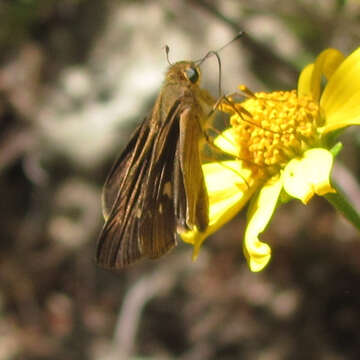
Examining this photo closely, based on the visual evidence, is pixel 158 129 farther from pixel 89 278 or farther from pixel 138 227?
pixel 89 278

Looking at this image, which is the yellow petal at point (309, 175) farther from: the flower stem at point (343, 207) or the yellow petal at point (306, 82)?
the yellow petal at point (306, 82)

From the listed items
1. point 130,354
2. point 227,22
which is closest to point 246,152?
point 227,22

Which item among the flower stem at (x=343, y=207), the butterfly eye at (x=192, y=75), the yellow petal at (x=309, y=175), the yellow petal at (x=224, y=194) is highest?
the butterfly eye at (x=192, y=75)

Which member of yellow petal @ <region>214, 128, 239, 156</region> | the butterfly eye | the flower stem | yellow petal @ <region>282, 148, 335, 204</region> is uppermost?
the butterfly eye

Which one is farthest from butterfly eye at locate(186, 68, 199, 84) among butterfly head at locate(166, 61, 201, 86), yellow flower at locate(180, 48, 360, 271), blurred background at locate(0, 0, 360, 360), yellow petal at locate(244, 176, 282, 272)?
blurred background at locate(0, 0, 360, 360)

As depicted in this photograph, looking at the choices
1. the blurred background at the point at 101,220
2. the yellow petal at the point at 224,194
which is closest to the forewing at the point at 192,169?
the yellow petal at the point at 224,194

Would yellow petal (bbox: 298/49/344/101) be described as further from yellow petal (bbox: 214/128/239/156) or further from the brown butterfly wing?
the brown butterfly wing
